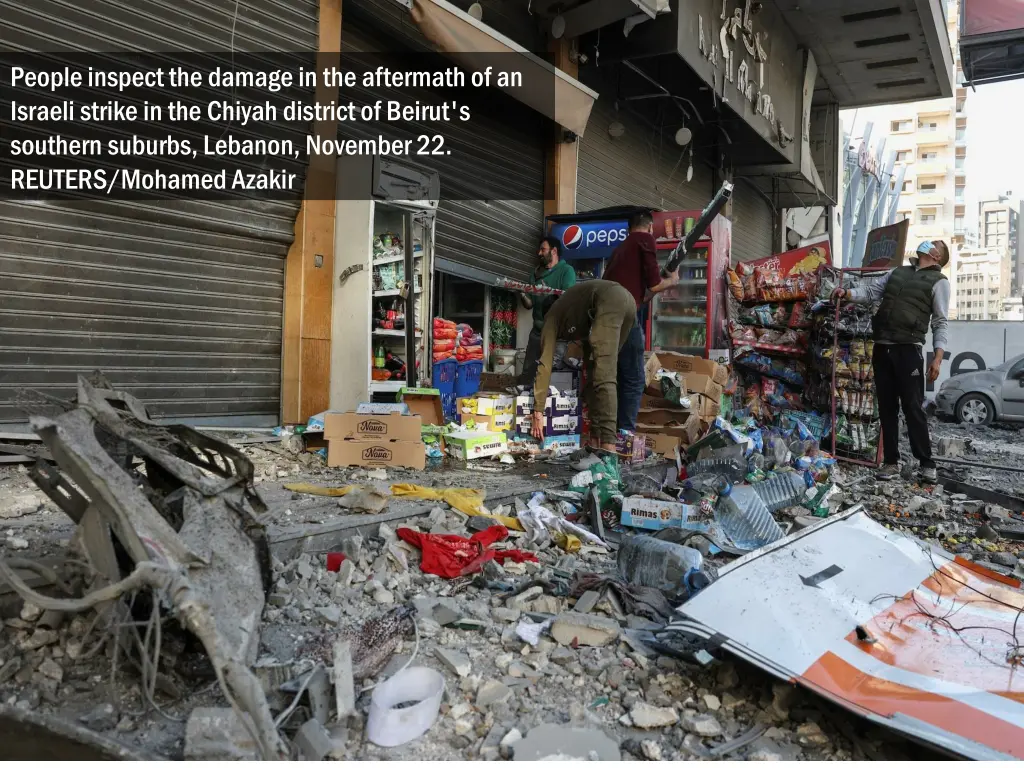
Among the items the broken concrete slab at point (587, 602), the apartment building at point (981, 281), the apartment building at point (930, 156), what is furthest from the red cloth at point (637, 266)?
the apartment building at point (981, 281)

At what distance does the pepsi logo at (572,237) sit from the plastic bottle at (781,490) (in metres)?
4.62

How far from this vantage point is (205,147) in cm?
556

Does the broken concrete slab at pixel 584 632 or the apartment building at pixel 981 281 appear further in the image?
the apartment building at pixel 981 281

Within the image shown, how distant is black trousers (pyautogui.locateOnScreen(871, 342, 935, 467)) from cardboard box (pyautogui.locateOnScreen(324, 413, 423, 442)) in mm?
4529

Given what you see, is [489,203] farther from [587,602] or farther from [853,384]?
[587,602]

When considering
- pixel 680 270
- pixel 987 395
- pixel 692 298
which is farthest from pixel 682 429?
pixel 987 395

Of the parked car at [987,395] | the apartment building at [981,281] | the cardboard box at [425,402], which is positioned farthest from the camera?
the apartment building at [981,281]

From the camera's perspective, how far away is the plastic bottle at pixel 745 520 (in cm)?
418

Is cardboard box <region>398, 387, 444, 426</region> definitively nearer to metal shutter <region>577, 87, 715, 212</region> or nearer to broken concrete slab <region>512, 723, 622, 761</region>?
broken concrete slab <region>512, 723, 622, 761</region>

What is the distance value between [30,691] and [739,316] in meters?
8.42

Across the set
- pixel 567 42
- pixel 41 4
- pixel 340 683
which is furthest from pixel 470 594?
pixel 567 42

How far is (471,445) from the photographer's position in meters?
5.66

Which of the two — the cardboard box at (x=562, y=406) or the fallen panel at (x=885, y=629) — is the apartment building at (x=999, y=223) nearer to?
the cardboard box at (x=562, y=406)

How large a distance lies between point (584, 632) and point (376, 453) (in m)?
2.87
